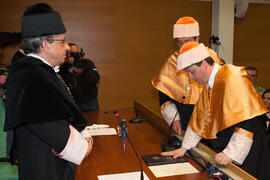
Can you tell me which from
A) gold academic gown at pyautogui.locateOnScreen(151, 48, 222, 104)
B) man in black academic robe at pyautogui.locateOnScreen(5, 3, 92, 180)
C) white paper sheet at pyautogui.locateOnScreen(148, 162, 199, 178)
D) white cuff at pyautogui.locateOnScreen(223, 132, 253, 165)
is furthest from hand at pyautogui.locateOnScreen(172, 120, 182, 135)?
man in black academic robe at pyautogui.locateOnScreen(5, 3, 92, 180)

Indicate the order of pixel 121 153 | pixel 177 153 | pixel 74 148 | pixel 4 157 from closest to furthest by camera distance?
pixel 74 148
pixel 177 153
pixel 121 153
pixel 4 157

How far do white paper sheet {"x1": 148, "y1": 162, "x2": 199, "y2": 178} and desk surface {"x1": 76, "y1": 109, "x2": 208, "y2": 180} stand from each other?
0.04m

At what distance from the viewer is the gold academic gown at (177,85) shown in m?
3.06

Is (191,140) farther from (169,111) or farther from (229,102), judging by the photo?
(169,111)

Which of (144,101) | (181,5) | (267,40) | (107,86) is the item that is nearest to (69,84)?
(107,86)

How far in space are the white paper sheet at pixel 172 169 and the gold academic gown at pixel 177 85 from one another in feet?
Answer: 3.37

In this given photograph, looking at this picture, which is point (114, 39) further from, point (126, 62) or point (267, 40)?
point (267, 40)

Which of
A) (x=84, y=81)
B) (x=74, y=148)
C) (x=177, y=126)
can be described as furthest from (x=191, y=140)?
(x=84, y=81)

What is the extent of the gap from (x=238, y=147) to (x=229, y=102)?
A: 305 millimetres

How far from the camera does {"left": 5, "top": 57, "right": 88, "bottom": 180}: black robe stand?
148cm

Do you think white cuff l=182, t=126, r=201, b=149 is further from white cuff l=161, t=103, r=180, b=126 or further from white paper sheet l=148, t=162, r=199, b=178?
white cuff l=161, t=103, r=180, b=126

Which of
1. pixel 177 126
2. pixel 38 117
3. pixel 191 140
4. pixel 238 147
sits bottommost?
pixel 177 126

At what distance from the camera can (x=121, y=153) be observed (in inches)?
96.7

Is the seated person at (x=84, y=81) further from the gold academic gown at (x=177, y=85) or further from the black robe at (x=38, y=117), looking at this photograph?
the black robe at (x=38, y=117)
